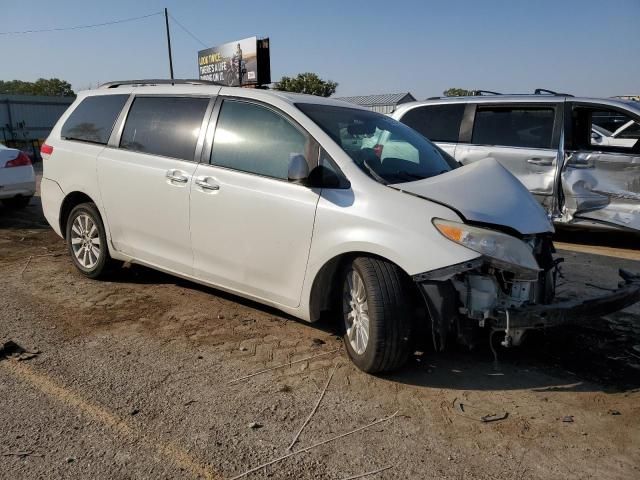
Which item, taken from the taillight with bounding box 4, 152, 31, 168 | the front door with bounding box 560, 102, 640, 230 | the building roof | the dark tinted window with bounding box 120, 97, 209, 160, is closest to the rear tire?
the taillight with bounding box 4, 152, 31, 168

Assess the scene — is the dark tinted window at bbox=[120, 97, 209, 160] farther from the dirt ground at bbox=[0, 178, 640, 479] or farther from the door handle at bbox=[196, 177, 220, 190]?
the dirt ground at bbox=[0, 178, 640, 479]

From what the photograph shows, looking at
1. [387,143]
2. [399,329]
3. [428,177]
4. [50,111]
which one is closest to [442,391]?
[399,329]

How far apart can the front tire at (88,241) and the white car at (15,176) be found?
4.07 m

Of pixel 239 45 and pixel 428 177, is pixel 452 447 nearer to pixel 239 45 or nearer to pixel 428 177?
pixel 428 177

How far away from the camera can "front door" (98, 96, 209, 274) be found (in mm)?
4531

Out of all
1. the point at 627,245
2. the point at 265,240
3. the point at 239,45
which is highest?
the point at 239,45

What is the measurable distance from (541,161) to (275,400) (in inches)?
214

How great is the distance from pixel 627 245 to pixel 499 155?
2060mm

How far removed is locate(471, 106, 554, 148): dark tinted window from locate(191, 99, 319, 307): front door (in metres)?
4.50

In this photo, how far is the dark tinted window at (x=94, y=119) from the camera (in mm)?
5301

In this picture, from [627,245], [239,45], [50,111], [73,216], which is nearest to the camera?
[73,216]

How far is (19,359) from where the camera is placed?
3812 millimetres

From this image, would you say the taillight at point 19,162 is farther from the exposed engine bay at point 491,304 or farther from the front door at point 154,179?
the exposed engine bay at point 491,304

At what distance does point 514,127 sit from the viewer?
302 inches
